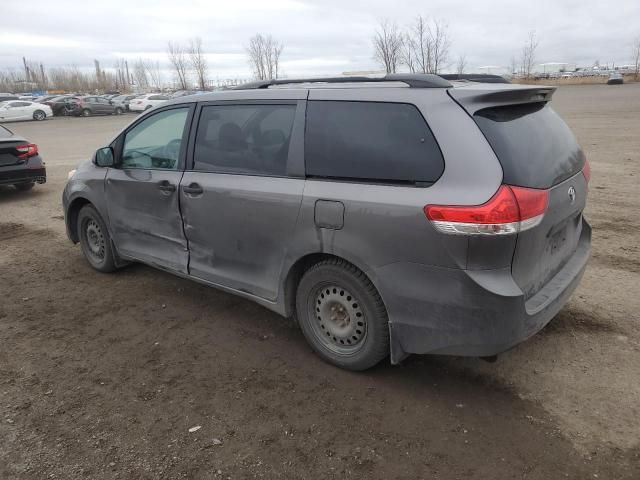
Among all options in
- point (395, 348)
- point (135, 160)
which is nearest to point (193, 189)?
point (135, 160)

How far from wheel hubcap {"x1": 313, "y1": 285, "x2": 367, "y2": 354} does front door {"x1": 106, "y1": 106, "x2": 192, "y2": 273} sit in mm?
1342

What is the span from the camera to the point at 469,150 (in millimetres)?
2639

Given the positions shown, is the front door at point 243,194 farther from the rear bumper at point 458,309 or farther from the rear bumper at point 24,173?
the rear bumper at point 24,173

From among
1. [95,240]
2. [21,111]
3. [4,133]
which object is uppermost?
[4,133]

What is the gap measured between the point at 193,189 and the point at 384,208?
1.66 m

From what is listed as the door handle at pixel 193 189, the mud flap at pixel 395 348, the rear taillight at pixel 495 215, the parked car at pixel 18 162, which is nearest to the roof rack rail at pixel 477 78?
the rear taillight at pixel 495 215

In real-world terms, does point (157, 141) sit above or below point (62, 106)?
above

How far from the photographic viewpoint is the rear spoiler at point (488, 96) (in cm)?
276

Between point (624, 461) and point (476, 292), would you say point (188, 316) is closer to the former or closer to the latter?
point (476, 292)

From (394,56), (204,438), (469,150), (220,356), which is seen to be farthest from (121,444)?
(394,56)

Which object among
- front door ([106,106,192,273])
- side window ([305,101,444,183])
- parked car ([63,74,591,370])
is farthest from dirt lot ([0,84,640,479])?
side window ([305,101,444,183])

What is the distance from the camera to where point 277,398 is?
3.11m

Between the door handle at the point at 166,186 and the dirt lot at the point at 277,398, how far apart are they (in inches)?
41.4

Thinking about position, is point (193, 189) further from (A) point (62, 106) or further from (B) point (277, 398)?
(A) point (62, 106)
